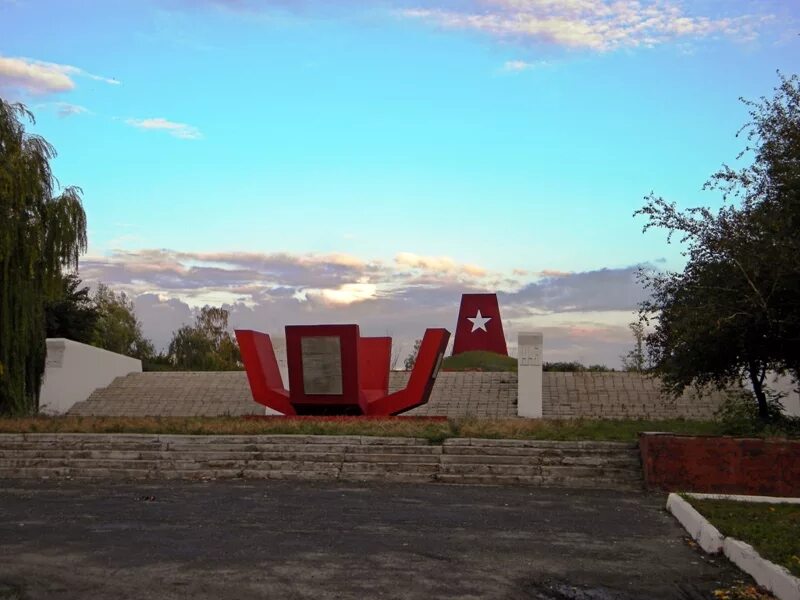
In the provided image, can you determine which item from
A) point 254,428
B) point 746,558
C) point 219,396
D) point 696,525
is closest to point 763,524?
point 696,525

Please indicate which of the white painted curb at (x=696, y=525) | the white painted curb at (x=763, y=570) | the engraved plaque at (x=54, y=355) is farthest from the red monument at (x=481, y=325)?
the white painted curb at (x=763, y=570)

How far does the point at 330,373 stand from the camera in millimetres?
18750

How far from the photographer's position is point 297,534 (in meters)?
7.90

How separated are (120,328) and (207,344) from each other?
5457 mm

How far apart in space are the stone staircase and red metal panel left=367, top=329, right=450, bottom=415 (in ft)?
19.5

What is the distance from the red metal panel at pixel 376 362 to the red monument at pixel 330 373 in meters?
0.03

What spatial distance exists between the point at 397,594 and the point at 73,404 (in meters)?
23.6

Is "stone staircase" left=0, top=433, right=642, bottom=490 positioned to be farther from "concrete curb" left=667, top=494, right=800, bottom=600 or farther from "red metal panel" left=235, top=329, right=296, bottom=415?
"red metal panel" left=235, top=329, right=296, bottom=415

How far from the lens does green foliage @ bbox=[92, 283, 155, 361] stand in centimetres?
5025

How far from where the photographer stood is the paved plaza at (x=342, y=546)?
5906 mm

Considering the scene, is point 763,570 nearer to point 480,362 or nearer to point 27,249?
point 27,249

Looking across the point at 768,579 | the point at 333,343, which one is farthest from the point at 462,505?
the point at 333,343

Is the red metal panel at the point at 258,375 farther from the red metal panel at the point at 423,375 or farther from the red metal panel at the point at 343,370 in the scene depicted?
the red metal panel at the point at 423,375

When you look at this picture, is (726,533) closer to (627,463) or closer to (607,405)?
(627,463)
